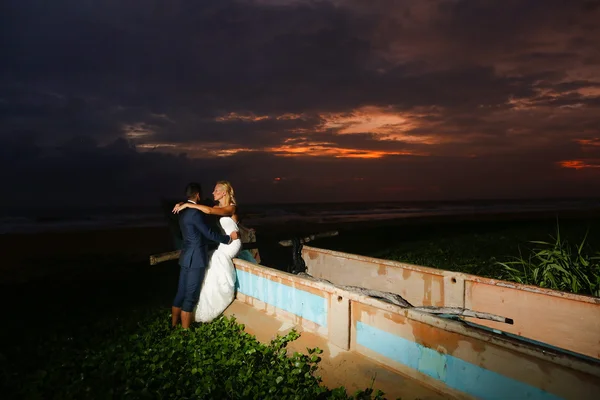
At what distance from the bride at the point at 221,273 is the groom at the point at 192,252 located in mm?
218

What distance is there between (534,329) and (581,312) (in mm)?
606

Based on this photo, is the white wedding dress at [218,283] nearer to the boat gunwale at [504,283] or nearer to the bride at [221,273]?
the bride at [221,273]

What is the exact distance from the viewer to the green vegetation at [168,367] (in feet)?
13.5

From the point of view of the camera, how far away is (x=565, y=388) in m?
2.69

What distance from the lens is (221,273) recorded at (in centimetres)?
625

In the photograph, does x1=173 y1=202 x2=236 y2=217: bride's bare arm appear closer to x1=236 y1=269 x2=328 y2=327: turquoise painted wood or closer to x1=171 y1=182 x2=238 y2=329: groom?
→ x1=171 y1=182 x2=238 y2=329: groom

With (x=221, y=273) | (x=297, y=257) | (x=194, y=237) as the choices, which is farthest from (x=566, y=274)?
(x=194, y=237)

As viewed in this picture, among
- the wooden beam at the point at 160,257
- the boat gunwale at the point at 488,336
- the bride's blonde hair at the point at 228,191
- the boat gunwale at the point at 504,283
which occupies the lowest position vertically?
the boat gunwale at the point at 504,283

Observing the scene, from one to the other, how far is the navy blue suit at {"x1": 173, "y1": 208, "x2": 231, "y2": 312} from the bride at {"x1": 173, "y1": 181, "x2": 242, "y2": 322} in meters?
0.25

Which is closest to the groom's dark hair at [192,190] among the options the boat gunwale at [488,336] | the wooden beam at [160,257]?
the wooden beam at [160,257]

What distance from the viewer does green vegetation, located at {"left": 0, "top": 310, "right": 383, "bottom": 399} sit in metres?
4.11

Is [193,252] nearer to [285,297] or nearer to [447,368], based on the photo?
[285,297]

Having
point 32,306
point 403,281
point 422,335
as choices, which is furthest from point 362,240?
point 422,335

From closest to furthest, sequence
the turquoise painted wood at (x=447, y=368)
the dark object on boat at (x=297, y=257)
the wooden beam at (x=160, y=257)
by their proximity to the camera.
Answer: the turquoise painted wood at (x=447, y=368)
the wooden beam at (x=160, y=257)
the dark object on boat at (x=297, y=257)
